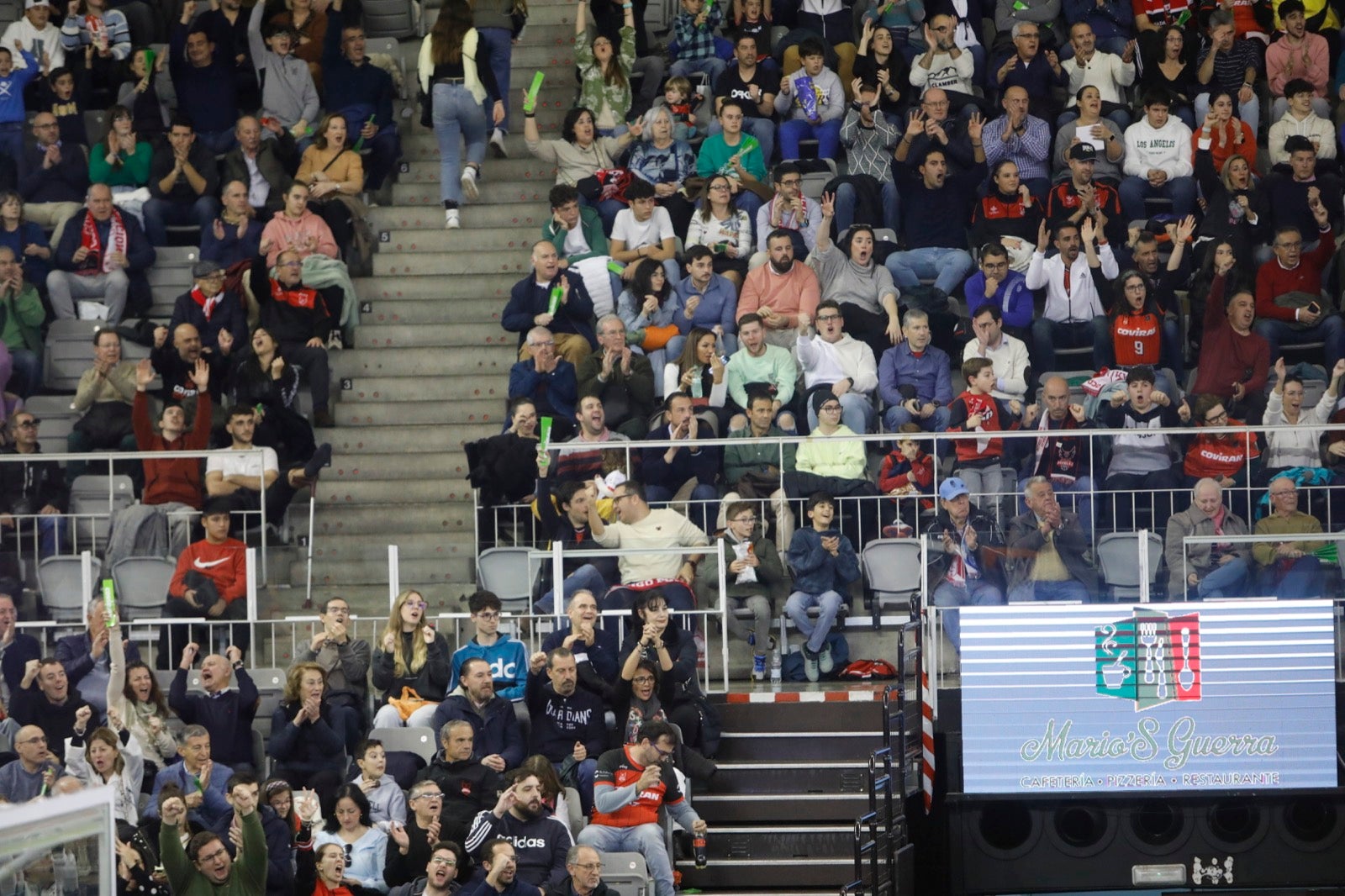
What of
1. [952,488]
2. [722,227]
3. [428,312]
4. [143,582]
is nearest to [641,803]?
[952,488]

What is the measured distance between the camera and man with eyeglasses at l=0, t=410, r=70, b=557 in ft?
59.0

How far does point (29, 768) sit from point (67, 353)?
18.8 ft

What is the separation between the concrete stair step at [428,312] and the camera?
20375 millimetres

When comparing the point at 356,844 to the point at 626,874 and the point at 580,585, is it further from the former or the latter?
the point at 580,585

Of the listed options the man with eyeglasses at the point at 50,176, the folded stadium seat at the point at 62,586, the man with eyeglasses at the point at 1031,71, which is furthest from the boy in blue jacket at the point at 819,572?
the man with eyeglasses at the point at 50,176

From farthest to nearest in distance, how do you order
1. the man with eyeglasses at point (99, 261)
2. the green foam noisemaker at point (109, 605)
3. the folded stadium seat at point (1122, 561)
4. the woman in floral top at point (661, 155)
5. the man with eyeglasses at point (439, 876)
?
the woman in floral top at point (661, 155), the man with eyeglasses at point (99, 261), the folded stadium seat at point (1122, 561), the green foam noisemaker at point (109, 605), the man with eyeglasses at point (439, 876)

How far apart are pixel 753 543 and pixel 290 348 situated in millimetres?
4283

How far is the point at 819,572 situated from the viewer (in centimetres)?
1691

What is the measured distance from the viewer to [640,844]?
49.2 ft

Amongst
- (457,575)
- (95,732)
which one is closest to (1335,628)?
(457,575)

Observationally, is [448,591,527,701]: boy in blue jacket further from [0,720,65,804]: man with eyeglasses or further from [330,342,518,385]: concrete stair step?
[330,342,518,385]: concrete stair step

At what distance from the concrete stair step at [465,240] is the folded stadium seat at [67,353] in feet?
8.44

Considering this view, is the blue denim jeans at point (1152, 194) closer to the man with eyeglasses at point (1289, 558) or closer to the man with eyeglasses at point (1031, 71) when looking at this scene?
the man with eyeglasses at point (1031, 71)

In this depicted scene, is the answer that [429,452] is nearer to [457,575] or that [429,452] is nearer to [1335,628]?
[457,575]
